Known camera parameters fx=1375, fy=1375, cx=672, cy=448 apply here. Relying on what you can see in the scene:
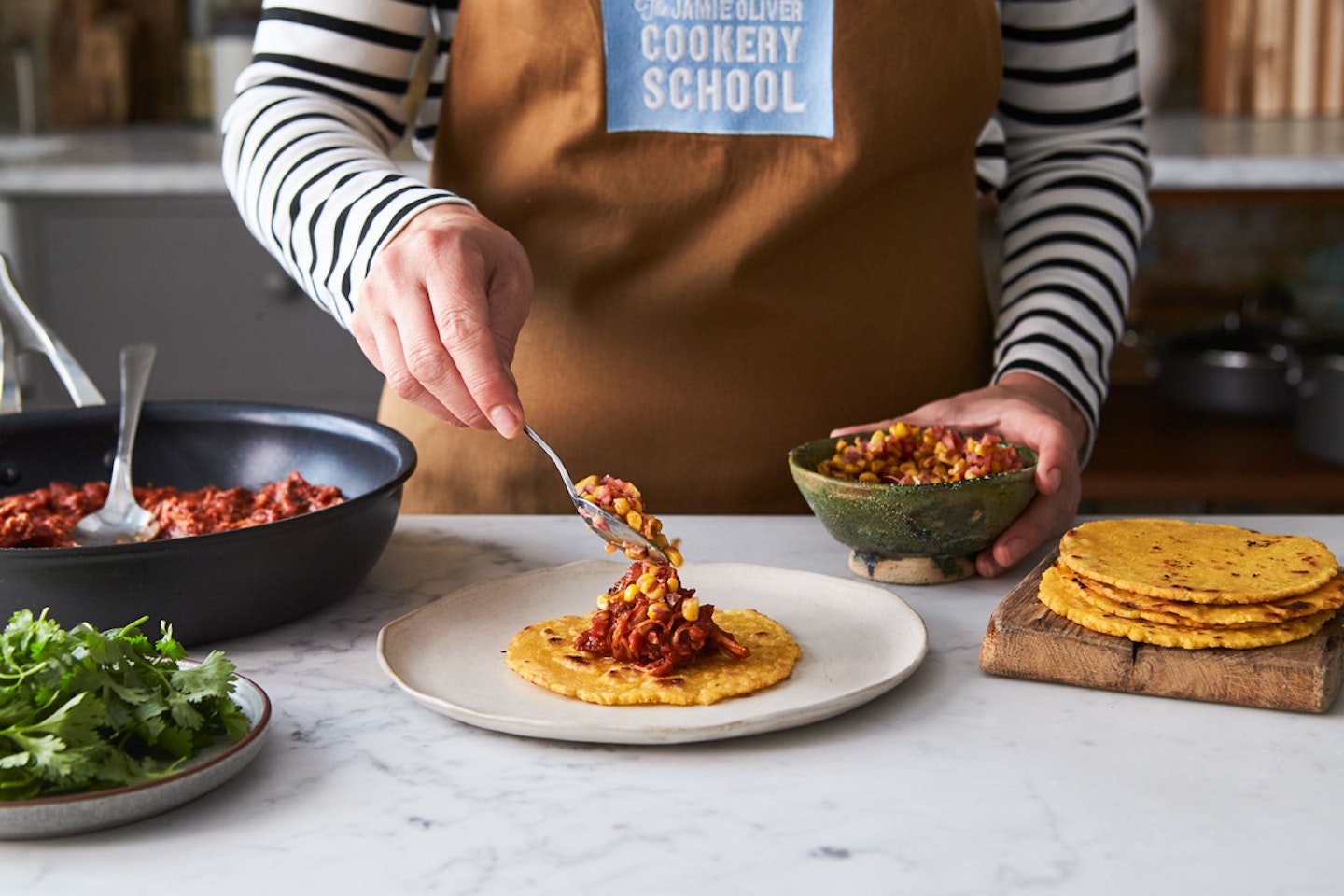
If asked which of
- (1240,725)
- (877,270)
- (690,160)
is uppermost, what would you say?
(690,160)

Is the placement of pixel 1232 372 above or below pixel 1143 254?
below

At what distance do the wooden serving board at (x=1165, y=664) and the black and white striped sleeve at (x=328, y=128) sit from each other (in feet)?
1.87

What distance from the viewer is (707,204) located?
1360 mm

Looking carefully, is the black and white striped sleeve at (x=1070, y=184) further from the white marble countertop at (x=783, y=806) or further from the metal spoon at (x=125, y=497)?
the metal spoon at (x=125, y=497)

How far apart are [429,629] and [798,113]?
67 cm

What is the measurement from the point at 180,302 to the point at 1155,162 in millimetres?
1847

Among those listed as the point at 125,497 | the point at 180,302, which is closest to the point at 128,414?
the point at 125,497

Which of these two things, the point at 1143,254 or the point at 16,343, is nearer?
the point at 16,343

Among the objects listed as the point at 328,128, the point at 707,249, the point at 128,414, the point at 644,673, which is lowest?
the point at 644,673

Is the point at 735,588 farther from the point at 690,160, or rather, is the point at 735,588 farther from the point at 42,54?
the point at 42,54

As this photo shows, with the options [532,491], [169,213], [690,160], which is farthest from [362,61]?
[169,213]

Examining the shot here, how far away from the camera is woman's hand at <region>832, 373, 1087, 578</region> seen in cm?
110

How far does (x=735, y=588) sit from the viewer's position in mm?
1070

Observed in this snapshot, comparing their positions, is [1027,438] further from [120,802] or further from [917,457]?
[120,802]
